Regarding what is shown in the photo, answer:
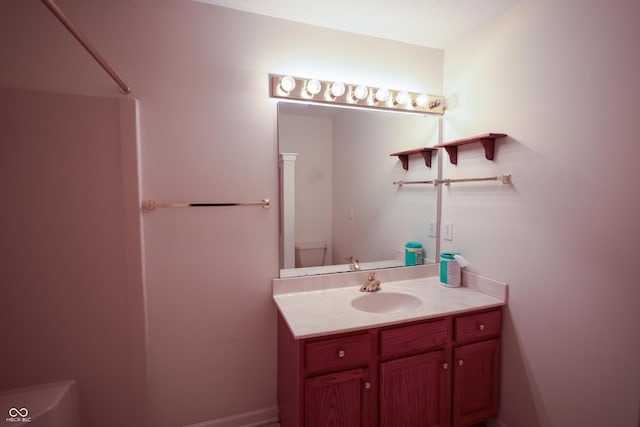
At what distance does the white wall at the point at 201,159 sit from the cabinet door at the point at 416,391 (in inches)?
27.4

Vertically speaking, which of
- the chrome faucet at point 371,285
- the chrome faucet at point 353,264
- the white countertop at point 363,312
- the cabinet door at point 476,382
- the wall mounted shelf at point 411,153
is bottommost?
the cabinet door at point 476,382

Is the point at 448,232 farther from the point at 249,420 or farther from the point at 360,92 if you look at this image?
the point at 249,420

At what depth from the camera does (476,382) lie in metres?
1.62

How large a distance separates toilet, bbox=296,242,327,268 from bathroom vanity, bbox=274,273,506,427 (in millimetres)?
119

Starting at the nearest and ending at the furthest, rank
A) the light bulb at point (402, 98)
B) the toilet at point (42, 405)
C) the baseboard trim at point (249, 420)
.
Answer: the toilet at point (42, 405), the baseboard trim at point (249, 420), the light bulb at point (402, 98)

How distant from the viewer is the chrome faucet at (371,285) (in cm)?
180

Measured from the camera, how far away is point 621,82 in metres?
1.17

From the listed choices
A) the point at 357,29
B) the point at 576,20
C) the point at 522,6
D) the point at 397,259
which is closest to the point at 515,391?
the point at 397,259

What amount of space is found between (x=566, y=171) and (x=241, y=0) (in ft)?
5.81

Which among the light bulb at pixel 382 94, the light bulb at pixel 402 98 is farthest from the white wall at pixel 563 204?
the light bulb at pixel 382 94

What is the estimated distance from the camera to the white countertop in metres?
1.36

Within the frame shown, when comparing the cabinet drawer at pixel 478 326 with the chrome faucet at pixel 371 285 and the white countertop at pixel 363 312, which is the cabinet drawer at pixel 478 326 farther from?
the chrome faucet at pixel 371 285

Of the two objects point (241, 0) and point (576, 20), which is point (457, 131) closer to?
point (576, 20)

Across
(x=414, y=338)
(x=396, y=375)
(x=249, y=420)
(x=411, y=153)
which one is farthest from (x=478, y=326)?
(x=249, y=420)
